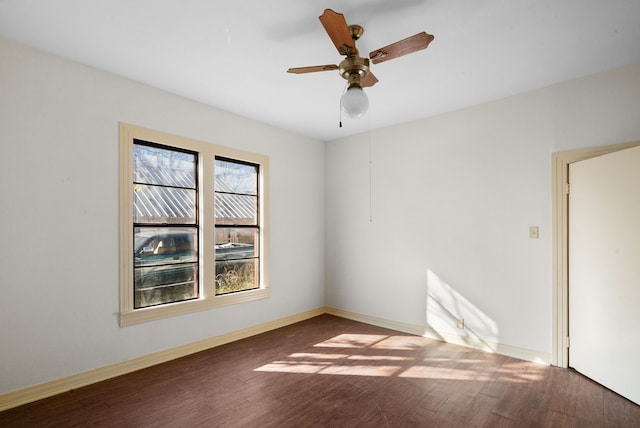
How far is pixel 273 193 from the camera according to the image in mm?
4547

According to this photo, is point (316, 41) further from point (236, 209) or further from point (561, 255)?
point (561, 255)

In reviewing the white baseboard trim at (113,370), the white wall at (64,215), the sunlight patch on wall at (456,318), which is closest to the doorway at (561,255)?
the sunlight patch on wall at (456,318)

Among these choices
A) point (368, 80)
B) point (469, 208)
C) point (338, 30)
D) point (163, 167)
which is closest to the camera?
point (338, 30)

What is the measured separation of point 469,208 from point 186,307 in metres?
3.36

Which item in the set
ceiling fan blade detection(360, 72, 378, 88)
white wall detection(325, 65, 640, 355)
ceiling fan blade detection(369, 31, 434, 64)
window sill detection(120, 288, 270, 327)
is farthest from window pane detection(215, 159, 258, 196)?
ceiling fan blade detection(369, 31, 434, 64)

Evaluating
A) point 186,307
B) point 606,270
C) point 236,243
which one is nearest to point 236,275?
point 236,243

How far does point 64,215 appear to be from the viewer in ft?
9.07

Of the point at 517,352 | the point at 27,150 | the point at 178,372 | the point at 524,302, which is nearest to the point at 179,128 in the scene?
the point at 27,150

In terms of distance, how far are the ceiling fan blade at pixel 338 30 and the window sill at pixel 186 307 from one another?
2.93 meters

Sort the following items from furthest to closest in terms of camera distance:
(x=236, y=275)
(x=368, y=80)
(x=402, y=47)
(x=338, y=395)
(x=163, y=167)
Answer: (x=236, y=275) < (x=163, y=167) < (x=338, y=395) < (x=368, y=80) < (x=402, y=47)

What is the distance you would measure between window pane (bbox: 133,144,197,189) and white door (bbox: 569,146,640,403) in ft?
12.8

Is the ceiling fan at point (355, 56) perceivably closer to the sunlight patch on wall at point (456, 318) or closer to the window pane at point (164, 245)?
the window pane at point (164, 245)

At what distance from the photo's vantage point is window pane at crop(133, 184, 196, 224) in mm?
3275

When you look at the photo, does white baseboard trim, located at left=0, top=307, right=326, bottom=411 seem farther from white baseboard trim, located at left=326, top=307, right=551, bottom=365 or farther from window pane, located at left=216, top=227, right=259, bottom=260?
white baseboard trim, located at left=326, top=307, right=551, bottom=365
